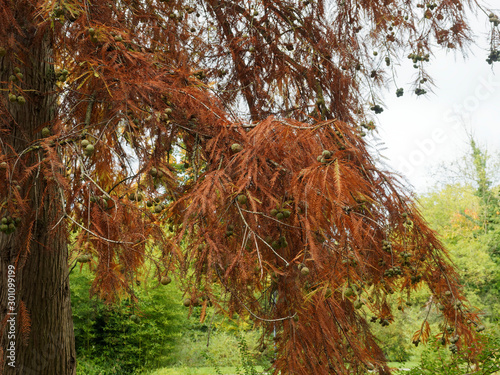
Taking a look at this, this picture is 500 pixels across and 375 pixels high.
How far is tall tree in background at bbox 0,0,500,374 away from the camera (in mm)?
1575

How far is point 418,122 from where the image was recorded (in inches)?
902

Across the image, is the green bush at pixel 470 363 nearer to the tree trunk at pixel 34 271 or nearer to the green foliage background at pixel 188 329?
the green foliage background at pixel 188 329

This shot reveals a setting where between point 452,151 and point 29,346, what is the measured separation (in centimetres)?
1728

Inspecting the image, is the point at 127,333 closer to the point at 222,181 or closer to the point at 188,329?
the point at 188,329

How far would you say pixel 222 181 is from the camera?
5.27 feet

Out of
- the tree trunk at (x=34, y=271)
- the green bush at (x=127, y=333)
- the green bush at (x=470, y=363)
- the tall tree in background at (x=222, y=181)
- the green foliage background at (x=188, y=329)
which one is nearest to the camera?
the tall tree in background at (x=222, y=181)

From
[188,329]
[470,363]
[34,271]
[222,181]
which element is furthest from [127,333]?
[222,181]

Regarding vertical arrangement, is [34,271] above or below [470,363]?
above

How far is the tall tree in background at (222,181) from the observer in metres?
1.58

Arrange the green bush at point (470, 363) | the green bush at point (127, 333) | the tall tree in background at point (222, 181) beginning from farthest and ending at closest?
1. the green bush at point (127, 333)
2. the green bush at point (470, 363)
3. the tall tree in background at point (222, 181)

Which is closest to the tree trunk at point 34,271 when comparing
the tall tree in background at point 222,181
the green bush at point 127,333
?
the tall tree in background at point 222,181

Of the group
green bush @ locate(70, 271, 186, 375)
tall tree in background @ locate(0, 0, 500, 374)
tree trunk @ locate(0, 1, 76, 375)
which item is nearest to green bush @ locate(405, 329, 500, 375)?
tall tree in background @ locate(0, 0, 500, 374)

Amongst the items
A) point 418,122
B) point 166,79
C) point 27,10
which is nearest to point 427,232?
point 166,79

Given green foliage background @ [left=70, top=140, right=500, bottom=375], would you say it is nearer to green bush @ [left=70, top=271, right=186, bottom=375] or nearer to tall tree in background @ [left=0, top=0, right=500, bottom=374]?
green bush @ [left=70, top=271, right=186, bottom=375]
